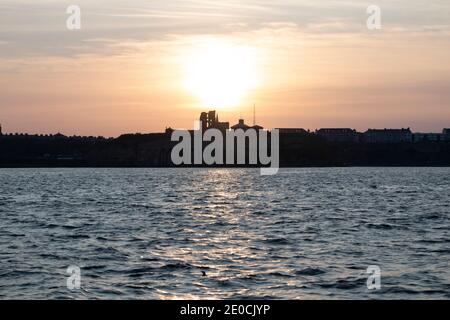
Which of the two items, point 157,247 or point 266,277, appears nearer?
point 266,277

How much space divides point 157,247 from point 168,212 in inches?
1043

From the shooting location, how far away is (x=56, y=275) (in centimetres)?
2527

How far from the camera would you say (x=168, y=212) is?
6016 centimetres

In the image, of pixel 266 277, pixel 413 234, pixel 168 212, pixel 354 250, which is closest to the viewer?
pixel 266 277

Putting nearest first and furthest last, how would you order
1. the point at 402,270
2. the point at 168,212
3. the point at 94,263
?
1. the point at 402,270
2. the point at 94,263
3. the point at 168,212

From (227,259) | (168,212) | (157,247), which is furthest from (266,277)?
(168,212)
